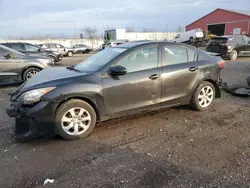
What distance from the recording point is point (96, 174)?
9.11ft

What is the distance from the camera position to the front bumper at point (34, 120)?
11.1 feet

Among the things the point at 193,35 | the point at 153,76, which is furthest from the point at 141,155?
the point at 193,35

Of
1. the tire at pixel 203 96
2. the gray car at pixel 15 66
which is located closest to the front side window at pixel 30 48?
the gray car at pixel 15 66

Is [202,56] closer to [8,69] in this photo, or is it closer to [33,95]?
[33,95]

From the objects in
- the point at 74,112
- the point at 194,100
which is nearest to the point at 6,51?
the point at 74,112

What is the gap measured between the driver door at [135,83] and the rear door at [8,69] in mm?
5402

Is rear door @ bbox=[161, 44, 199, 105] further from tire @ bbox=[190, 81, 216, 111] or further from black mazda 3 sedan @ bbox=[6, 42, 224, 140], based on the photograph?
tire @ bbox=[190, 81, 216, 111]

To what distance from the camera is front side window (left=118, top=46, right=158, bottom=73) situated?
4008 mm

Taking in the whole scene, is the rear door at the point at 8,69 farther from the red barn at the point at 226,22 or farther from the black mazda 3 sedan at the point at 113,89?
the red barn at the point at 226,22

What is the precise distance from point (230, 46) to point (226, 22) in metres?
26.1

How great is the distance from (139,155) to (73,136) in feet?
3.91

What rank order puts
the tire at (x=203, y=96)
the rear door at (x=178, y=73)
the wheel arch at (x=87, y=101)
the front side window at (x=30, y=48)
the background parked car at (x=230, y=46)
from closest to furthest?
the wheel arch at (x=87, y=101) → the rear door at (x=178, y=73) → the tire at (x=203, y=96) → the front side window at (x=30, y=48) → the background parked car at (x=230, y=46)

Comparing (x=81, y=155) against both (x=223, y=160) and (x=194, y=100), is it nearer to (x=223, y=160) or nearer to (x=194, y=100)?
(x=223, y=160)

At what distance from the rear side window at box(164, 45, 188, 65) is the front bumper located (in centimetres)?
241
